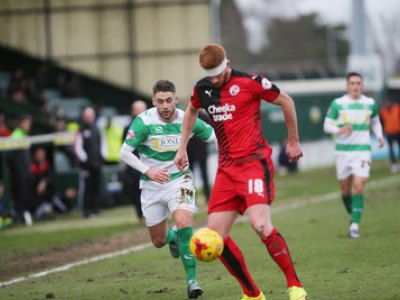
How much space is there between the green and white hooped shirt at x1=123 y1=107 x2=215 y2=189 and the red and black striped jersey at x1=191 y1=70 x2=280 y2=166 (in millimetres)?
1545

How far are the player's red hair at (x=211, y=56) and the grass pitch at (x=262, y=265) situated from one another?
2279 mm

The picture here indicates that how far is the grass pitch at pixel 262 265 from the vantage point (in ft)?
33.2

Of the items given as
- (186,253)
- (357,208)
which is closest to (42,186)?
(357,208)

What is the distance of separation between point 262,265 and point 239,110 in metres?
3.55

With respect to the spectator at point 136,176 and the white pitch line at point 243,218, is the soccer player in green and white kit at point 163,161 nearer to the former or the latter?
the white pitch line at point 243,218

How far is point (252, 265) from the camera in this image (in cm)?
1216

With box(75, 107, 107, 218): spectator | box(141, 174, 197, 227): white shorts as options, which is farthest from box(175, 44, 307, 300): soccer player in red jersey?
box(75, 107, 107, 218): spectator

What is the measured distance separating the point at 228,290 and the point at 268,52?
76805 mm

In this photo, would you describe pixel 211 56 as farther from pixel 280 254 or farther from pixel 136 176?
pixel 136 176

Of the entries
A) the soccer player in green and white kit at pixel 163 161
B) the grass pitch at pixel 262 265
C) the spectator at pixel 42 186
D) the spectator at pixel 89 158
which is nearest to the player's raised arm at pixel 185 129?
the soccer player in green and white kit at pixel 163 161

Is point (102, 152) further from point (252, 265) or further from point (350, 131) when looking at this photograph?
point (252, 265)

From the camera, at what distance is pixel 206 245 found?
340 inches

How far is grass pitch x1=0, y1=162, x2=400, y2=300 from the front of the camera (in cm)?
1012

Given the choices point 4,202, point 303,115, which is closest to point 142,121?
point 4,202
